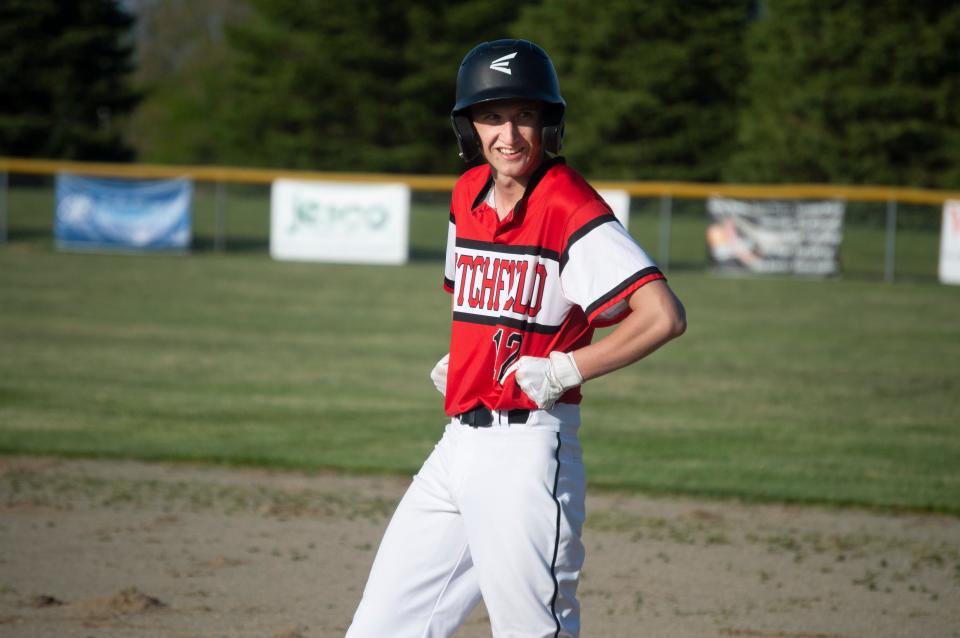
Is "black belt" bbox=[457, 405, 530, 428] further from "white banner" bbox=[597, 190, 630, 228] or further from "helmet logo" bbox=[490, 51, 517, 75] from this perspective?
"white banner" bbox=[597, 190, 630, 228]

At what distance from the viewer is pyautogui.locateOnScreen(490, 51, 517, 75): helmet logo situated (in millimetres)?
3049

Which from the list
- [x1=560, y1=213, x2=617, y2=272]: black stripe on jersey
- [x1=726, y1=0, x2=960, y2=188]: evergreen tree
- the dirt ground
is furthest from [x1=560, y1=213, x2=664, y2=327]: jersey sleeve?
[x1=726, y1=0, x2=960, y2=188]: evergreen tree

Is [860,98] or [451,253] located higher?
[860,98]

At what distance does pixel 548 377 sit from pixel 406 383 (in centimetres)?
845

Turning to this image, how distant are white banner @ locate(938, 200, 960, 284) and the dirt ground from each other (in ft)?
57.0

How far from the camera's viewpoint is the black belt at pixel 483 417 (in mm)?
3025

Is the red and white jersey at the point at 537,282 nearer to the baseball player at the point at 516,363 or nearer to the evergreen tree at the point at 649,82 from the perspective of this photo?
the baseball player at the point at 516,363

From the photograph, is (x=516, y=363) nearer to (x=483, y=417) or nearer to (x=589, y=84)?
(x=483, y=417)

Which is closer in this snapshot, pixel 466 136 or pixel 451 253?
pixel 466 136

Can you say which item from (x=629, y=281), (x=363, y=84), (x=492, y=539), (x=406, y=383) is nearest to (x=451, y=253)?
(x=629, y=281)

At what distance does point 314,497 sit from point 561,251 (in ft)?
14.7

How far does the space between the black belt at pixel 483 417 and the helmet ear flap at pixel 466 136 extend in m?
0.76

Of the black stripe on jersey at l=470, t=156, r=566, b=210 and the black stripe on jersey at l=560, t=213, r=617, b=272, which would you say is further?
the black stripe on jersey at l=470, t=156, r=566, b=210

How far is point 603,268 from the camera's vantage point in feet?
9.53
